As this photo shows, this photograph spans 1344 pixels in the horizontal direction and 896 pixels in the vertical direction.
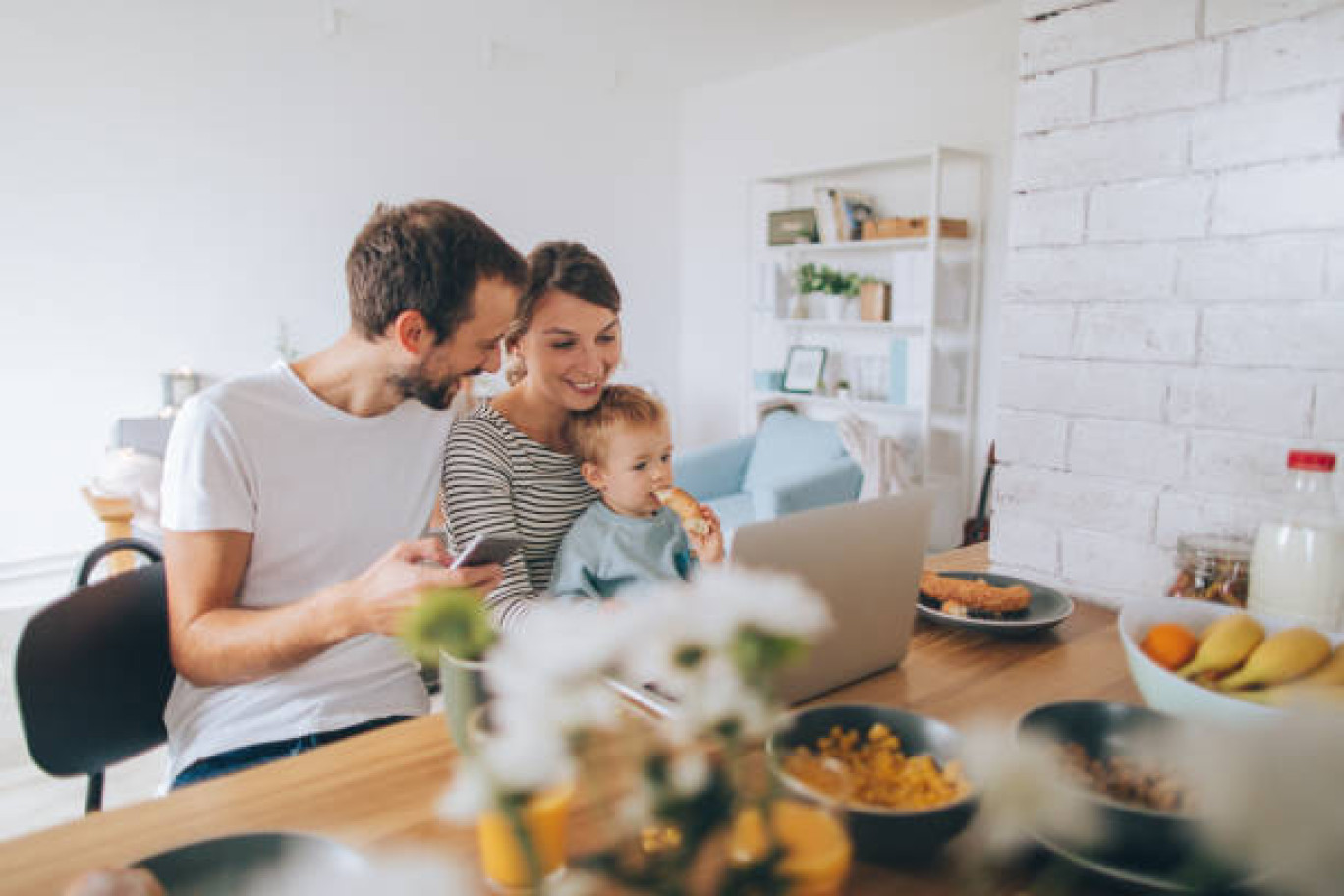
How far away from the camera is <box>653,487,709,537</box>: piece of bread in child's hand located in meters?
1.35

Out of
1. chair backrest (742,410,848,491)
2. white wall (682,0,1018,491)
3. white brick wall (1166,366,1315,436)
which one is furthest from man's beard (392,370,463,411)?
white wall (682,0,1018,491)

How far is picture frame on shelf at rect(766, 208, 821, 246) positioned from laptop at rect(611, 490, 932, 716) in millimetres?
3966

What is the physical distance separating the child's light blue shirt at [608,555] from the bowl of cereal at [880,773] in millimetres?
586

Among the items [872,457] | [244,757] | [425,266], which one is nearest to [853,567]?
[425,266]

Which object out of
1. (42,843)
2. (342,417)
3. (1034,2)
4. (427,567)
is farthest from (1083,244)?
(42,843)

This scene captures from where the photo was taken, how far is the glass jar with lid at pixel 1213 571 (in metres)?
1.18

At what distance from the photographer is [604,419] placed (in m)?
1.44

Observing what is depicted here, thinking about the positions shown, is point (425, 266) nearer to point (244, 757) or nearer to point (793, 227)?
point (244, 757)

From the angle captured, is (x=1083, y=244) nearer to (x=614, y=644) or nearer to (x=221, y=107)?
(x=614, y=644)

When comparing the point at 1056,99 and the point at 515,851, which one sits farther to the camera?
the point at 1056,99

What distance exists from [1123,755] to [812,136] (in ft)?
16.3

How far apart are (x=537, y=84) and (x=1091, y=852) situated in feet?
17.9

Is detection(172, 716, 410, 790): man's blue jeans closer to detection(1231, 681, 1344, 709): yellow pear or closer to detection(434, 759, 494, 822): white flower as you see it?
detection(434, 759, 494, 822): white flower

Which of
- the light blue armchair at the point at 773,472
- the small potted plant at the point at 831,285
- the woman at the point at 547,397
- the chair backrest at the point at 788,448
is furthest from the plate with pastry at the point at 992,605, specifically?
the small potted plant at the point at 831,285
